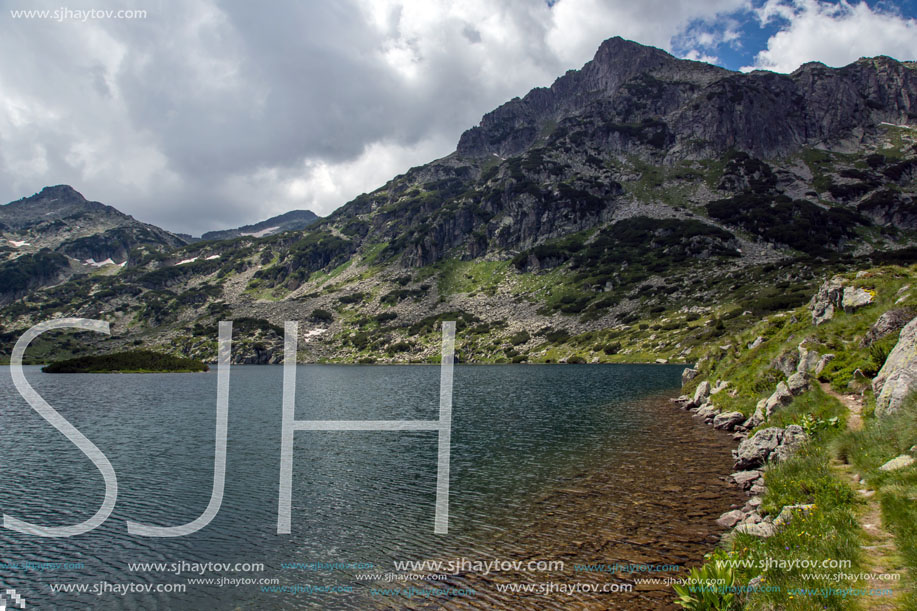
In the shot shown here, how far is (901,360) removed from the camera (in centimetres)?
1653

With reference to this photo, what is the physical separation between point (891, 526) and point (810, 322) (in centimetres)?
2870

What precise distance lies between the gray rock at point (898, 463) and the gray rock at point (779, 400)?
12.4 meters

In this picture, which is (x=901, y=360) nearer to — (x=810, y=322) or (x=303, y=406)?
(x=810, y=322)

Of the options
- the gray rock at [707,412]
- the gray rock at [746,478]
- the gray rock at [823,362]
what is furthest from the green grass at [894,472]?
the gray rock at [707,412]

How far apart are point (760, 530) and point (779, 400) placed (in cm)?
1510

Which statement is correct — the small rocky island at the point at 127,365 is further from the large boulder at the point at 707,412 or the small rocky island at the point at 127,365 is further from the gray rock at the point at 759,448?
the gray rock at the point at 759,448

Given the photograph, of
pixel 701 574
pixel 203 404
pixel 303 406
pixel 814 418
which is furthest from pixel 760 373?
pixel 203 404

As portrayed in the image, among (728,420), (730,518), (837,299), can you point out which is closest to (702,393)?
(728,420)

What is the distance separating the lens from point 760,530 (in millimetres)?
13266

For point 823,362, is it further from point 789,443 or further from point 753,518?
point 753,518

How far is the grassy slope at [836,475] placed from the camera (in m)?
9.36

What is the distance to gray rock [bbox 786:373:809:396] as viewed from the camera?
2364 centimetres

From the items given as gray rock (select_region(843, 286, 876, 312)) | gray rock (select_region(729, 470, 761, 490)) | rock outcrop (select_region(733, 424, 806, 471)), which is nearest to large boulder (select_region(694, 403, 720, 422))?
gray rock (select_region(843, 286, 876, 312))

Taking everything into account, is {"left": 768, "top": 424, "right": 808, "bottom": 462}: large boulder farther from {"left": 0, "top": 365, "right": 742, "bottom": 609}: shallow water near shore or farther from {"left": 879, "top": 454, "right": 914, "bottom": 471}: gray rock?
{"left": 879, "top": 454, "right": 914, "bottom": 471}: gray rock
